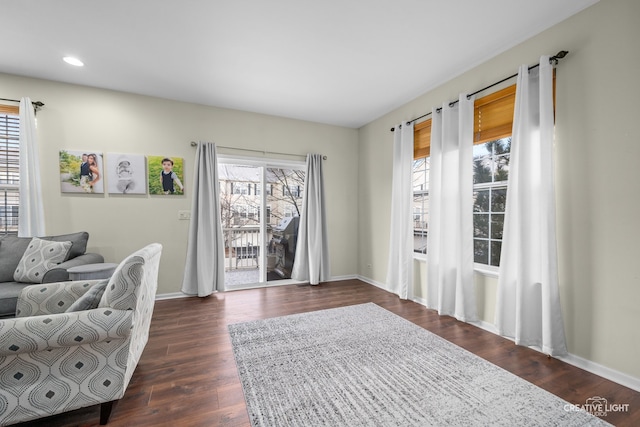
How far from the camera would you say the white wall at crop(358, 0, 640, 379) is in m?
1.86

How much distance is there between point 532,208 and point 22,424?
376 cm

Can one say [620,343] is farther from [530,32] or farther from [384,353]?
[530,32]

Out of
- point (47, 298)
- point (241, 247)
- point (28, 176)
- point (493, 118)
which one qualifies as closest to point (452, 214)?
point (493, 118)

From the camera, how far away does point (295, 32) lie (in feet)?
7.90

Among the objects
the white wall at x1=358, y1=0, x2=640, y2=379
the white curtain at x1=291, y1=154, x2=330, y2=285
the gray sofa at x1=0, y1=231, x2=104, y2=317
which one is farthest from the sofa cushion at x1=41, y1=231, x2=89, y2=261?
the white wall at x1=358, y1=0, x2=640, y2=379

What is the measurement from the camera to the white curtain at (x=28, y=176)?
121 inches

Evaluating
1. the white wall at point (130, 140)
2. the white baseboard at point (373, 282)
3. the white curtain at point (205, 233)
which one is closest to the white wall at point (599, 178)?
the white baseboard at point (373, 282)

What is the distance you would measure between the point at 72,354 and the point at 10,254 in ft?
7.09

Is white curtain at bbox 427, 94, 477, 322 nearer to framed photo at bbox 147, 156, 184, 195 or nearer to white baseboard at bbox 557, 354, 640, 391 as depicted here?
white baseboard at bbox 557, 354, 640, 391

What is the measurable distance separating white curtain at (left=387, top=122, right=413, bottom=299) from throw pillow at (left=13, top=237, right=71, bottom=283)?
386cm

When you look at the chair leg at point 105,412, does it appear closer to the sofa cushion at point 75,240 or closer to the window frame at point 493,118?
the sofa cushion at point 75,240

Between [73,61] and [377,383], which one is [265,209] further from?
[377,383]

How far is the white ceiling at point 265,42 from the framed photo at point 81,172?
89 centimetres

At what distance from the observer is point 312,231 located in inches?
180
